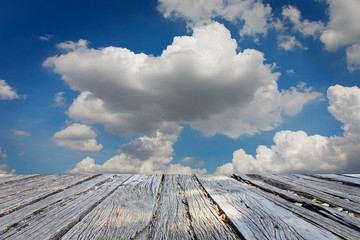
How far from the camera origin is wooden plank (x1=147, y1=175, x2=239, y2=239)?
1.23 m

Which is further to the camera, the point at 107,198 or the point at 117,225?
the point at 107,198

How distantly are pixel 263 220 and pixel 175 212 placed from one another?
613mm

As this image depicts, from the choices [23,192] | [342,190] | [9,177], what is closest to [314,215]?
[342,190]

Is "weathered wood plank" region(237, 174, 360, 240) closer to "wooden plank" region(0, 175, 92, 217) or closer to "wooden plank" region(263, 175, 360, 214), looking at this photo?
"wooden plank" region(263, 175, 360, 214)

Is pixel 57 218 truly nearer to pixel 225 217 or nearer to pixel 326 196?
pixel 225 217

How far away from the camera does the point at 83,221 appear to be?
1480 mm

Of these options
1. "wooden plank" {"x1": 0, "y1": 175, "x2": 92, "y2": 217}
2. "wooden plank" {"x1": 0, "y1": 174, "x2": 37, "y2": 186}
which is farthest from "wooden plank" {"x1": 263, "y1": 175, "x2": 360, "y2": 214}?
"wooden plank" {"x1": 0, "y1": 174, "x2": 37, "y2": 186}

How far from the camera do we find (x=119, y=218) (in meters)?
1.52

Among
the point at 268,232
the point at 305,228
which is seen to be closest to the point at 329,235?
the point at 305,228

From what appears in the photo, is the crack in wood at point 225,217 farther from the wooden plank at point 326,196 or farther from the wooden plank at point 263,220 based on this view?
the wooden plank at point 326,196

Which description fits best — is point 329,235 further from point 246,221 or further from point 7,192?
point 7,192

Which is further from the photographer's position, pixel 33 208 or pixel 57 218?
pixel 33 208

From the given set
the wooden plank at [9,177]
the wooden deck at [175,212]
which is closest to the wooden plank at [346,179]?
the wooden deck at [175,212]

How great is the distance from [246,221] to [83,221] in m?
1.09
